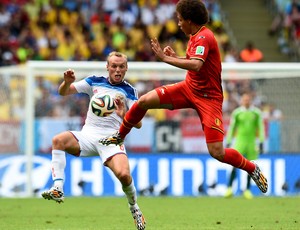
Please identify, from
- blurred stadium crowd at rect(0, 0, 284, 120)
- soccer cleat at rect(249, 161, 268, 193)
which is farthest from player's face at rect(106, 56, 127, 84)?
blurred stadium crowd at rect(0, 0, 284, 120)

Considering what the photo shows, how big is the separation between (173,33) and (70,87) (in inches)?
646

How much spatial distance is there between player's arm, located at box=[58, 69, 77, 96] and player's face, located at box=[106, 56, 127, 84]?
573 millimetres

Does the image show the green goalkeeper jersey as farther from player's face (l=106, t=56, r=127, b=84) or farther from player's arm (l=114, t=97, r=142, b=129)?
player's arm (l=114, t=97, r=142, b=129)

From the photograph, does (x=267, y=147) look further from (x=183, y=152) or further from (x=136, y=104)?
(x=136, y=104)

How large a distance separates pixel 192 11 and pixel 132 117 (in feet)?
5.11

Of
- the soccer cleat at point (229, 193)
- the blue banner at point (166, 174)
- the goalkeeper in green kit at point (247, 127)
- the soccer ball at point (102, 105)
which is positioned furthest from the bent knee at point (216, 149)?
the blue banner at point (166, 174)

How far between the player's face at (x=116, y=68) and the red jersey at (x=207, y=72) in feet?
4.26

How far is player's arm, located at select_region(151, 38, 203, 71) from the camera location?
11.2 m

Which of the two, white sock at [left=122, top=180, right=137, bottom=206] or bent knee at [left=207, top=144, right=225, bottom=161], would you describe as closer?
bent knee at [left=207, top=144, right=225, bottom=161]

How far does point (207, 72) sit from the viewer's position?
11992 millimetres

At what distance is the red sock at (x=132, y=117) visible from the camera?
12.0 meters

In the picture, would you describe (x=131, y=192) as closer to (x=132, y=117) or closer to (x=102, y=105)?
(x=132, y=117)

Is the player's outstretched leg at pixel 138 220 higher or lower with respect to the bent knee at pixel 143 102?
lower

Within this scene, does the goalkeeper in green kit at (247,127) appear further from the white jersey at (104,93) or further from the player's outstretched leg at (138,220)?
the player's outstretched leg at (138,220)
